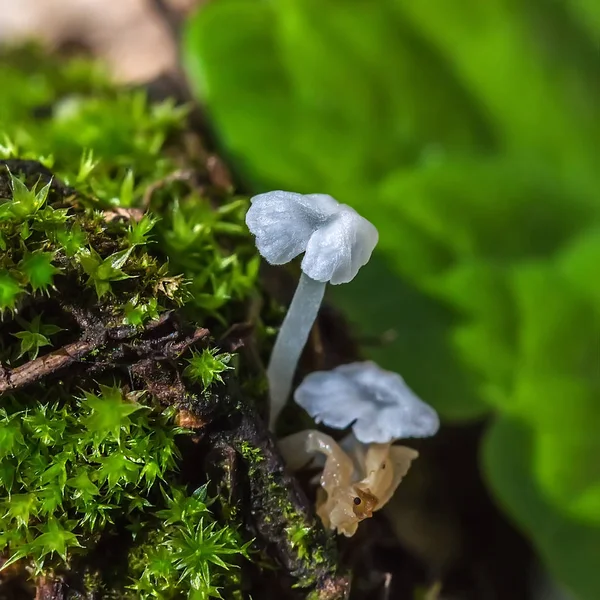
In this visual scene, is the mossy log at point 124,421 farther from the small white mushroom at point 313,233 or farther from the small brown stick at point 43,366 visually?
the small white mushroom at point 313,233

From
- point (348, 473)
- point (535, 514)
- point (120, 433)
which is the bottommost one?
point (535, 514)

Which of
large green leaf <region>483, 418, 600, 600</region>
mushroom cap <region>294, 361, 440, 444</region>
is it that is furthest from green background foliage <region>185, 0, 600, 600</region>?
mushroom cap <region>294, 361, 440, 444</region>

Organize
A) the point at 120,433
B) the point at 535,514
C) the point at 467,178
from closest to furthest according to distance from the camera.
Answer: the point at 120,433 → the point at 535,514 → the point at 467,178

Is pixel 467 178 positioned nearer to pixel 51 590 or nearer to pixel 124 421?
pixel 124 421

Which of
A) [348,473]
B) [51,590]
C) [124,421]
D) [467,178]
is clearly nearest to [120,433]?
[124,421]

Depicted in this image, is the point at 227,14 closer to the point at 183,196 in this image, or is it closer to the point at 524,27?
the point at 183,196

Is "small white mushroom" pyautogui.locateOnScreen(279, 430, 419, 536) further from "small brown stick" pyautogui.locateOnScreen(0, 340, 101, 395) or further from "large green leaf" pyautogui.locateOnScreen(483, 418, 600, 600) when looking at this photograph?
"large green leaf" pyautogui.locateOnScreen(483, 418, 600, 600)
